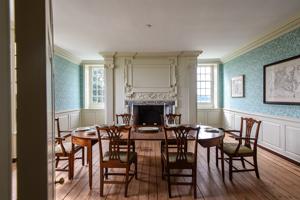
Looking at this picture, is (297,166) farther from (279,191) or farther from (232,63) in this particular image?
(232,63)

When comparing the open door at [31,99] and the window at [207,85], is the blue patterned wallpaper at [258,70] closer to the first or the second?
the window at [207,85]

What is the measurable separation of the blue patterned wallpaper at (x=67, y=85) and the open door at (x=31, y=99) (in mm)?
4885

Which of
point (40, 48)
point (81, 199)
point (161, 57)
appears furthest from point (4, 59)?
point (161, 57)

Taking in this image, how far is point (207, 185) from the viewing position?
2963 millimetres

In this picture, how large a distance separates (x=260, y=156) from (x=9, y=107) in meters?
4.74

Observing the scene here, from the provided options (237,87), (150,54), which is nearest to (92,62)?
(150,54)

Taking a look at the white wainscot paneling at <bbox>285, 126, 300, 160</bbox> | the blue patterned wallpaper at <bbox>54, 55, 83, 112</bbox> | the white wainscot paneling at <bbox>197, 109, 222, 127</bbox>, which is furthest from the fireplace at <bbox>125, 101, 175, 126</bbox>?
the white wainscot paneling at <bbox>285, 126, 300, 160</bbox>

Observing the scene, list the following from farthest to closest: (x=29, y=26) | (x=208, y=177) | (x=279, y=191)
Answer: (x=208, y=177) → (x=279, y=191) → (x=29, y=26)

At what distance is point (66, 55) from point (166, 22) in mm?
3764

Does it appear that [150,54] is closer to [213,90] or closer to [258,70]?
[213,90]

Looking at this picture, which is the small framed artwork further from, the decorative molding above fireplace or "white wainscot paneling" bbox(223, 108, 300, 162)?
the decorative molding above fireplace

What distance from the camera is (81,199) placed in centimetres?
258

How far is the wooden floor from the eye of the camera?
266 centimetres

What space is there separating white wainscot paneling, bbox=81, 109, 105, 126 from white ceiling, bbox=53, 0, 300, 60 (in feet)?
9.16
